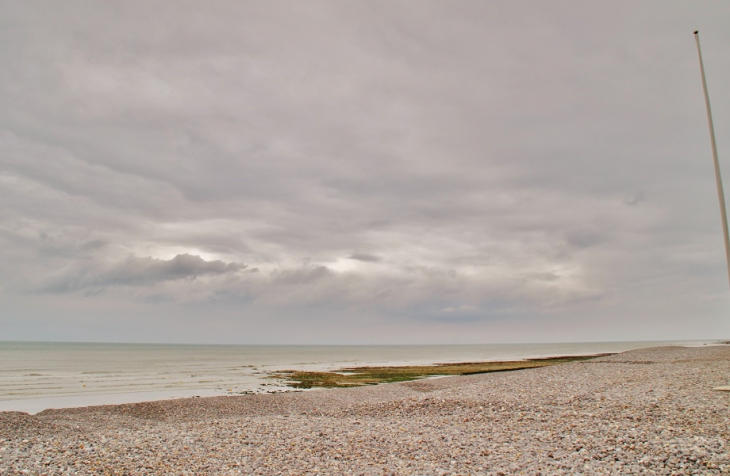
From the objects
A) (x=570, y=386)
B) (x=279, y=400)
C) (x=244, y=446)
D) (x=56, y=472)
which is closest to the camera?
(x=56, y=472)

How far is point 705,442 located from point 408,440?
7.69 meters

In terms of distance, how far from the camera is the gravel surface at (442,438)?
37.1ft

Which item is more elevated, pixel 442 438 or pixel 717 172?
pixel 717 172

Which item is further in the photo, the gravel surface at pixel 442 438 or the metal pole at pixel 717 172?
the metal pole at pixel 717 172

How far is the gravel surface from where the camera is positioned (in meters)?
11.3

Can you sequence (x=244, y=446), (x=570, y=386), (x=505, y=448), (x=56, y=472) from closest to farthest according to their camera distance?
(x=56, y=472) < (x=505, y=448) < (x=244, y=446) < (x=570, y=386)

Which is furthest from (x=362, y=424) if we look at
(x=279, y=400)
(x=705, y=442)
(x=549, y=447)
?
(x=279, y=400)

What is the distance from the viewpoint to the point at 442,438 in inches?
556

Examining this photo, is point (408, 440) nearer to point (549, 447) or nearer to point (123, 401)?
point (549, 447)

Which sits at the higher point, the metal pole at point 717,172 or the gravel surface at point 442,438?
the metal pole at point 717,172

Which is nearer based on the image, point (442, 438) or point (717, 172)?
point (442, 438)

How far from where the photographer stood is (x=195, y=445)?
46.8 feet

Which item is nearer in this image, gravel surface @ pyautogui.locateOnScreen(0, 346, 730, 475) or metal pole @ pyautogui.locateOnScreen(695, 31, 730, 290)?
gravel surface @ pyautogui.locateOnScreen(0, 346, 730, 475)

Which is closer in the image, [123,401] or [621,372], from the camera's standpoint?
[621,372]
